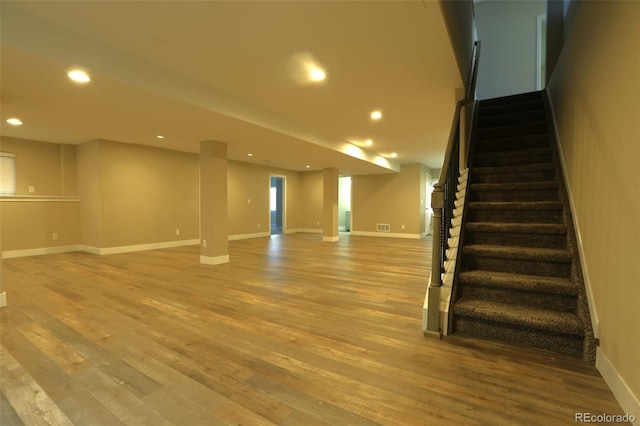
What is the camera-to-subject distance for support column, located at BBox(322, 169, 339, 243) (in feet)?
27.7

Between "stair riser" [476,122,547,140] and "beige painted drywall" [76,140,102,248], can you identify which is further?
"beige painted drywall" [76,140,102,248]

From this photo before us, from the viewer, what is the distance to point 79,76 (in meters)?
2.64

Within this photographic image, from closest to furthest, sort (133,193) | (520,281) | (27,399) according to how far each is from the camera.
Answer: (27,399), (520,281), (133,193)

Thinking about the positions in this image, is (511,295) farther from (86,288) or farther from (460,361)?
(86,288)

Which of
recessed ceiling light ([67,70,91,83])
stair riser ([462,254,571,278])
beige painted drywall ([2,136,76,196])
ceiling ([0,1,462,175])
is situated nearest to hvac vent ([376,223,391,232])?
ceiling ([0,1,462,175])

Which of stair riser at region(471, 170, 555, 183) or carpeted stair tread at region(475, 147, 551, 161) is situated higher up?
carpeted stair tread at region(475, 147, 551, 161)

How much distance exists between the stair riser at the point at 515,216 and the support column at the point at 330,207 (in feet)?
18.5

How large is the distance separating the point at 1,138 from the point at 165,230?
3302mm

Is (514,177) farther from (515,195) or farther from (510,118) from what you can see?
(510,118)

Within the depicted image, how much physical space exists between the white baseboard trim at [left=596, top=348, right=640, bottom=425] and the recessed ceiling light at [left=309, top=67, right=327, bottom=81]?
10.00 feet

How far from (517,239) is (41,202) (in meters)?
8.20

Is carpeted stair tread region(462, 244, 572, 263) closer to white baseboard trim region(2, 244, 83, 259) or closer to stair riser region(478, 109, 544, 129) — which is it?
stair riser region(478, 109, 544, 129)

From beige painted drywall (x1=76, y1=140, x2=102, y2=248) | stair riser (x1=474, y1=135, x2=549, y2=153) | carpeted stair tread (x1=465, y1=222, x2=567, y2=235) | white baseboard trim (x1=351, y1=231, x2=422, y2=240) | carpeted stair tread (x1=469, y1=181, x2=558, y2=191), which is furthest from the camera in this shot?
white baseboard trim (x1=351, y1=231, x2=422, y2=240)

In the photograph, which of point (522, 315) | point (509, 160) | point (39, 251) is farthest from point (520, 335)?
point (39, 251)
